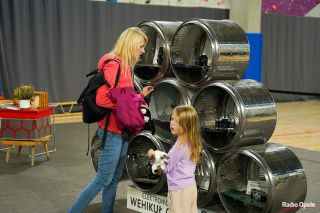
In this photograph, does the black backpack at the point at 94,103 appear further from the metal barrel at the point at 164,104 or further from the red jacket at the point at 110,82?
the metal barrel at the point at 164,104

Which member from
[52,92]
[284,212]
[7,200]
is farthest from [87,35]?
[284,212]

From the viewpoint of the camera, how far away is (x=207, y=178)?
141 inches

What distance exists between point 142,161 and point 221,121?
944 millimetres

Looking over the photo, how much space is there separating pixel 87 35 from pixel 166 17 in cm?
217

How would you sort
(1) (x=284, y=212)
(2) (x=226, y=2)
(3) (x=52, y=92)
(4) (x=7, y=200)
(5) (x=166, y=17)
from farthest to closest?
(2) (x=226, y=2) → (5) (x=166, y=17) → (3) (x=52, y=92) → (4) (x=7, y=200) → (1) (x=284, y=212)

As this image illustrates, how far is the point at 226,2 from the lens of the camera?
1249 cm

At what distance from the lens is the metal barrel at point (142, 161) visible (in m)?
3.92

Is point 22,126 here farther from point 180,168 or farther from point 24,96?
point 180,168

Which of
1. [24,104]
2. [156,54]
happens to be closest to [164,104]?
[156,54]

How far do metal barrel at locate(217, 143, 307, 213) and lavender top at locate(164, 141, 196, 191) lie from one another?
473 millimetres

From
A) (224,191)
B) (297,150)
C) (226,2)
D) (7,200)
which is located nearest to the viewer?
(224,191)

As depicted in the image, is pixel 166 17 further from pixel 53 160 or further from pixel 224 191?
pixel 224 191

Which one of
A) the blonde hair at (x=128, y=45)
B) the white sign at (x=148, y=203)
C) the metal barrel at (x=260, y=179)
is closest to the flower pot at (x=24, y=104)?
the white sign at (x=148, y=203)

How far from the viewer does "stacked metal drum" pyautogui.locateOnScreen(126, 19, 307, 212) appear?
131 inches
